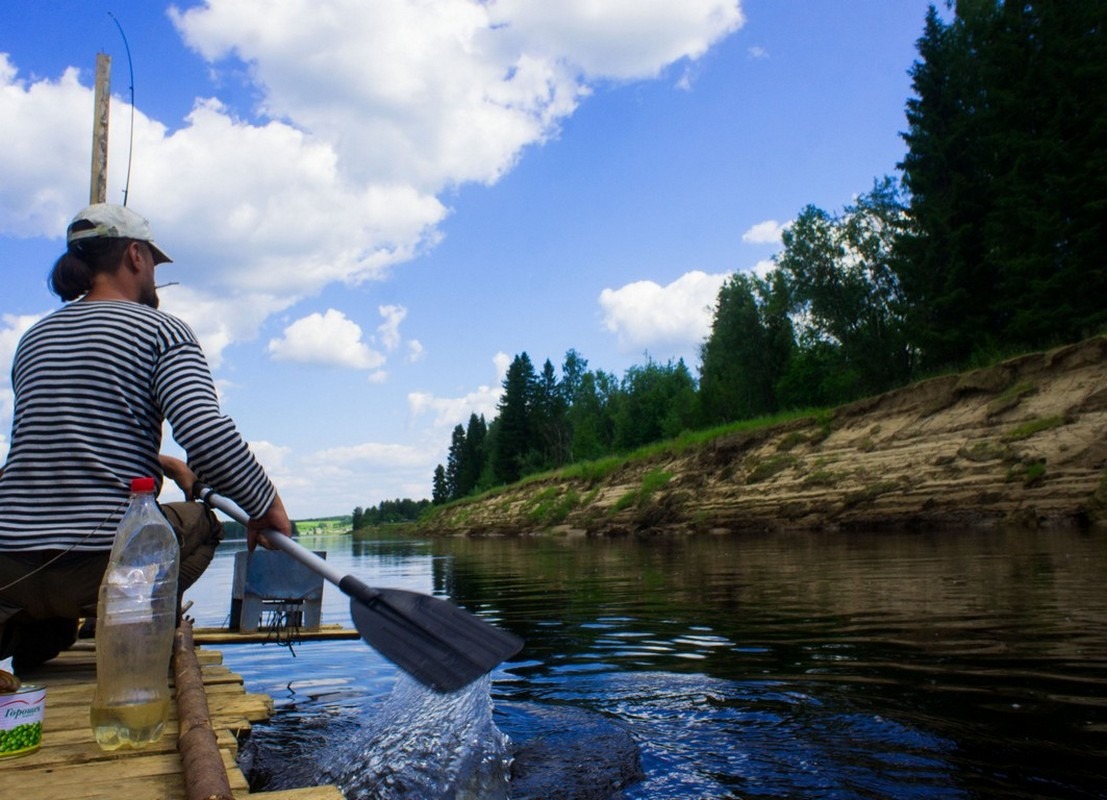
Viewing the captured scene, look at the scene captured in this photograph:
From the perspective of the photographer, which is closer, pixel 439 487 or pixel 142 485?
pixel 142 485

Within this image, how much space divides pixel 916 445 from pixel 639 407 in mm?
54778

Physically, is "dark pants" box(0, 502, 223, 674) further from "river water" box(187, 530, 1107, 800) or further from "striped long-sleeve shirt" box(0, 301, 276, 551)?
"river water" box(187, 530, 1107, 800)

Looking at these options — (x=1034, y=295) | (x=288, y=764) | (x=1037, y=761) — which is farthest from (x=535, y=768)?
(x=1034, y=295)

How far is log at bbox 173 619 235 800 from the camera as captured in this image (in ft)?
6.46

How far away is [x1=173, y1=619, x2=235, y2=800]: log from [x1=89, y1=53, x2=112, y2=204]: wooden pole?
6215 mm

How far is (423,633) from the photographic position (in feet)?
10.0

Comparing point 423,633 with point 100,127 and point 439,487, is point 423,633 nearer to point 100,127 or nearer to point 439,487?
point 100,127

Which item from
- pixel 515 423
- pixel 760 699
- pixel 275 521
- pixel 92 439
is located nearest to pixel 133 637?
pixel 275 521

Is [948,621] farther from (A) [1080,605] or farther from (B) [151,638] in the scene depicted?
(B) [151,638]

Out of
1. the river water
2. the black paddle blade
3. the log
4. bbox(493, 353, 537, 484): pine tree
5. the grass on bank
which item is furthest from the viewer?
bbox(493, 353, 537, 484): pine tree

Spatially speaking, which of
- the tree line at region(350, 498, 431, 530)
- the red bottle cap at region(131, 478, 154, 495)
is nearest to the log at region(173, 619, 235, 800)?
the red bottle cap at region(131, 478, 154, 495)

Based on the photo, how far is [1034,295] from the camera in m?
27.5

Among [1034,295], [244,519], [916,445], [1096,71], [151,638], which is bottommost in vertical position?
[151,638]

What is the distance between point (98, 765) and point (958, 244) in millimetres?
36523
